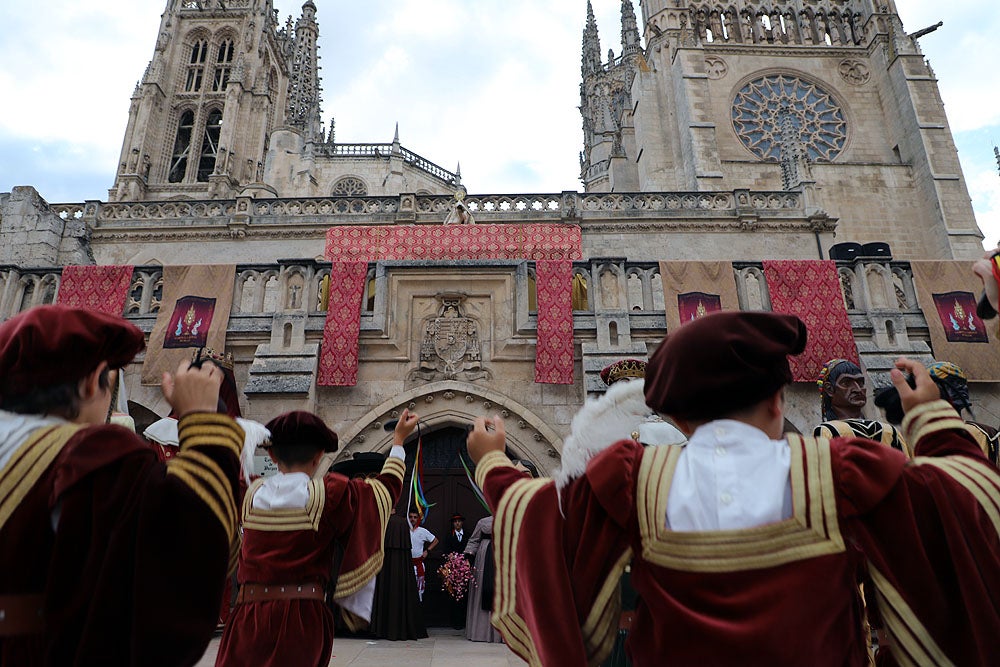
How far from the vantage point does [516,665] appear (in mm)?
5715

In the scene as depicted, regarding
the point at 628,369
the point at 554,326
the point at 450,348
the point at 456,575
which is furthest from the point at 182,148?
the point at 628,369

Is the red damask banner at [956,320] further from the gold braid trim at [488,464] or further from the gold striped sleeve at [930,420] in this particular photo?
the gold braid trim at [488,464]

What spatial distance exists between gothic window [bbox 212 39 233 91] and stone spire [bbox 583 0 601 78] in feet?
86.6

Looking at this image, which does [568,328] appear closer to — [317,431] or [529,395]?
[529,395]

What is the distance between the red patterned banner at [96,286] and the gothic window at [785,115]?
2378cm

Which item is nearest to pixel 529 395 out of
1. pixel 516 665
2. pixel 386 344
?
pixel 386 344

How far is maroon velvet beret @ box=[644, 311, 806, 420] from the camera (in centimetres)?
175

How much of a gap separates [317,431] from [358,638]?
5.15 m

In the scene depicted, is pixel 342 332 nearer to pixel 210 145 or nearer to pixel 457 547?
pixel 457 547

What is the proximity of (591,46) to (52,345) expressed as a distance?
175 feet

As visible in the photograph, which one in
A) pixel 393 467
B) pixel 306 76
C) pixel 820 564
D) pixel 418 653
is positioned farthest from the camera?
pixel 306 76

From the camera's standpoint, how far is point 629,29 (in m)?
39.1

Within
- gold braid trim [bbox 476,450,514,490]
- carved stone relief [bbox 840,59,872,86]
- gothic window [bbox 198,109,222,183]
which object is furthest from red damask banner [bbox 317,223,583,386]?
gothic window [bbox 198,109,222,183]

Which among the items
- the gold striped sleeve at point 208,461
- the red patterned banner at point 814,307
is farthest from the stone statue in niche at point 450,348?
the gold striped sleeve at point 208,461
